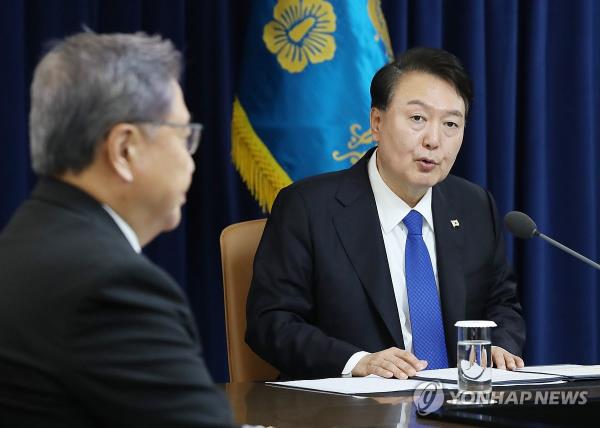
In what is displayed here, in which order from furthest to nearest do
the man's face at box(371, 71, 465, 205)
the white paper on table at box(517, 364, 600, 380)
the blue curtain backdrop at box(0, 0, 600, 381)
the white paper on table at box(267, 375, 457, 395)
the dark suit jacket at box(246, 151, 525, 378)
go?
the blue curtain backdrop at box(0, 0, 600, 381) → the man's face at box(371, 71, 465, 205) → the dark suit jacket at box(246, 151, 525, 378) → the white paper on table at box(517, 364, 600, 380) → the white paper on table at box(267, 375, 457, 395)

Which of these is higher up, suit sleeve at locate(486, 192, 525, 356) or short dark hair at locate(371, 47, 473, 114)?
short dark hair at locate(371, 47, 473, 114)

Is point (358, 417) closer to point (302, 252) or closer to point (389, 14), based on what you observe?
point (302, 252)

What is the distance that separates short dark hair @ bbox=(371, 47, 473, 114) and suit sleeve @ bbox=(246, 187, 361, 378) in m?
0.38

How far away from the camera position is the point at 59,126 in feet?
3.94

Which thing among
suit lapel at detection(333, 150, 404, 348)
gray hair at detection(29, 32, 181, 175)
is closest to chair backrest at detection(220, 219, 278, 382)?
suit lapel at detection(333, 150, 404, 348)

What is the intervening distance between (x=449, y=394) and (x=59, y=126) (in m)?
1.04

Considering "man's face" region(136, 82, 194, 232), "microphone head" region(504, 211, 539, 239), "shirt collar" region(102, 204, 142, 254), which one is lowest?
"microphone head" region(504, 211, 539, 239)

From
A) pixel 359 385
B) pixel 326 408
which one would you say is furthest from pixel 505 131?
pixel 326 408

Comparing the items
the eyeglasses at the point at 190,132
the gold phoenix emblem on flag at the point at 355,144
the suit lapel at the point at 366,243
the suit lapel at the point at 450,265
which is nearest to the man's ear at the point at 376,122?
the suit lapel at the point at 366,243

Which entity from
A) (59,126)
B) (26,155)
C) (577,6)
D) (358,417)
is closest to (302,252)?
(358,417)

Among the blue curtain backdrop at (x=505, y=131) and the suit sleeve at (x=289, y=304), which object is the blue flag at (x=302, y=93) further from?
the suit sleeve at (x=289, y=304)

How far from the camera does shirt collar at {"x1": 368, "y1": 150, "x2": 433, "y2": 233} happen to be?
110 inches

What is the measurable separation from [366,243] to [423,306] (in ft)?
0.73

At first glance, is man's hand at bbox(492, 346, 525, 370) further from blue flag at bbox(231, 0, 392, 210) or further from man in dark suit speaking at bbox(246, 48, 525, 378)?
blue flag at bbox(231, 0, 392, 210)
